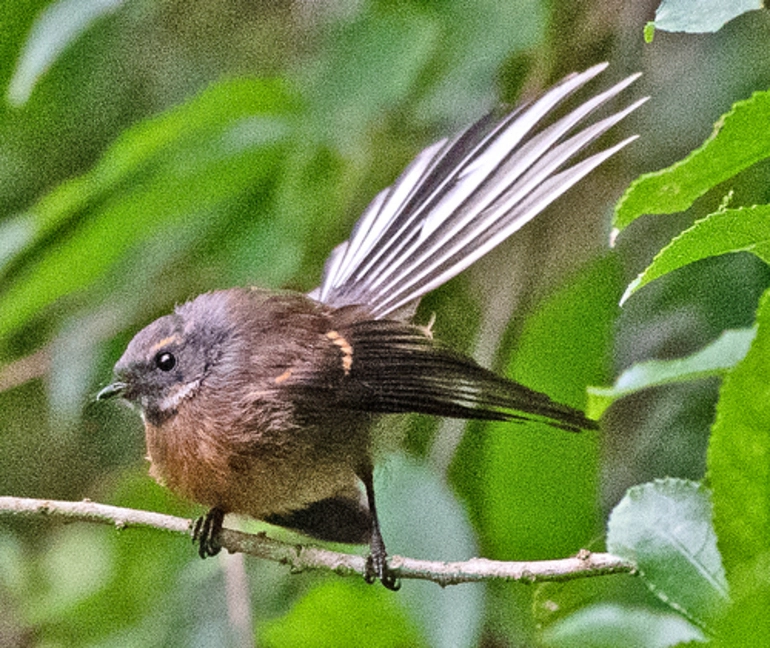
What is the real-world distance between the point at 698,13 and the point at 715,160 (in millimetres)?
110

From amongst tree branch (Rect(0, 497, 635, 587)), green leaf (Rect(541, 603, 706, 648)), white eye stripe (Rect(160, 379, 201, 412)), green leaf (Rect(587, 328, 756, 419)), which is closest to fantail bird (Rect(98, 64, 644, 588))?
white eye stripe (Rect(160, 379, 201, 412))

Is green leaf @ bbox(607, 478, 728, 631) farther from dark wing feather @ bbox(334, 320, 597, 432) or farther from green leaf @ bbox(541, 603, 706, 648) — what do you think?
dark wing feather @ bbox(334, 320, 597, 432)

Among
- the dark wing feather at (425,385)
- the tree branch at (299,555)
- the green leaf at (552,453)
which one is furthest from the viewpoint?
the green leaf at (552,453)

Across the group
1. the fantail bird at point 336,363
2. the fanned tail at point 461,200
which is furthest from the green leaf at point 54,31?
the fanned tail at point 461,200

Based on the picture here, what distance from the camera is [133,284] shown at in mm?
1615

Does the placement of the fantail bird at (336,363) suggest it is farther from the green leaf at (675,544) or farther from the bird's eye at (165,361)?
the green leaf at (675,544)

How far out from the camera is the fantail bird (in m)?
1.21

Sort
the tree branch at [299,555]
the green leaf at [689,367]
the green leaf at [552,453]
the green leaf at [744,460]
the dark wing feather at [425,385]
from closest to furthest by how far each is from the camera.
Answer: the green leaf at [744,460] → the green leaf at [689,367] → the tree branch at [299,555] → the dark wing feather at [425,385] → the green leaf at [552,453]

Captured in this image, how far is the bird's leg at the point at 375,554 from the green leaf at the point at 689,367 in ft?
1.56

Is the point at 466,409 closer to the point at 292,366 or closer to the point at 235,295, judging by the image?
the point at 292,366

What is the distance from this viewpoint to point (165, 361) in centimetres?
137

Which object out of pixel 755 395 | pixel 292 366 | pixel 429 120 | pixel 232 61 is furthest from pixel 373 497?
pixel 232 61

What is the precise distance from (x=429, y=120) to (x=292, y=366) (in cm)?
54

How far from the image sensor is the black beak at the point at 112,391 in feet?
4.40
